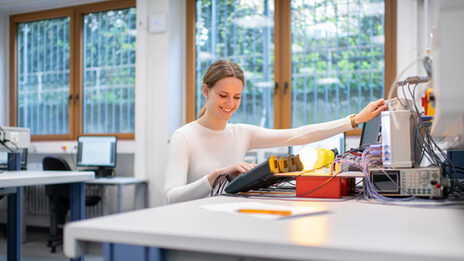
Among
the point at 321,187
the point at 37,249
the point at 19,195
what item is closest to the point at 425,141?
the point at 321,187

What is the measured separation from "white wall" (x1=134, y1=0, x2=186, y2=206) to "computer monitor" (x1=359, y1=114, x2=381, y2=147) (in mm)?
2825

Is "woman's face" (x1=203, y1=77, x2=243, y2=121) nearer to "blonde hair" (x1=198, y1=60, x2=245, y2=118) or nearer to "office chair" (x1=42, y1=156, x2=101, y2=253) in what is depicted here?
"blonde hair" (x1=198, y1=60, x2=245, y2=118)

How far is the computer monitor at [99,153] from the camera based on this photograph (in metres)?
4.50

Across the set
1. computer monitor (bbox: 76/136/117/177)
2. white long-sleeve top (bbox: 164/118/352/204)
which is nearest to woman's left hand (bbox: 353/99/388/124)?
white long-sleeve top (bbox: 164/118/352/204)

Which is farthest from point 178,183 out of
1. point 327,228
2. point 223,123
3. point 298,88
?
point 298,88

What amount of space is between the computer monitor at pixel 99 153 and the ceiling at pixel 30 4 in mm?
1686

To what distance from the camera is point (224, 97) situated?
1946 millimetres

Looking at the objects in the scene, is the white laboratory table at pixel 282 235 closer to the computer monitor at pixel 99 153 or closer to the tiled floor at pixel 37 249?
the tiled floor at pixel 37 249

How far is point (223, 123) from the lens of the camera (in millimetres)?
2027

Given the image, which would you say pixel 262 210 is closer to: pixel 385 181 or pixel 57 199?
pixel 385 181

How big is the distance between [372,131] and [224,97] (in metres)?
0.65

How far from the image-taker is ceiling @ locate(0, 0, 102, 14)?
5.16 meters

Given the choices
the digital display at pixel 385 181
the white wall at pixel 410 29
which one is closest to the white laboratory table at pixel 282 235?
the digital display at pixel 385 181

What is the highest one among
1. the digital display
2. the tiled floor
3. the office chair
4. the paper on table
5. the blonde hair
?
the blonde hair
